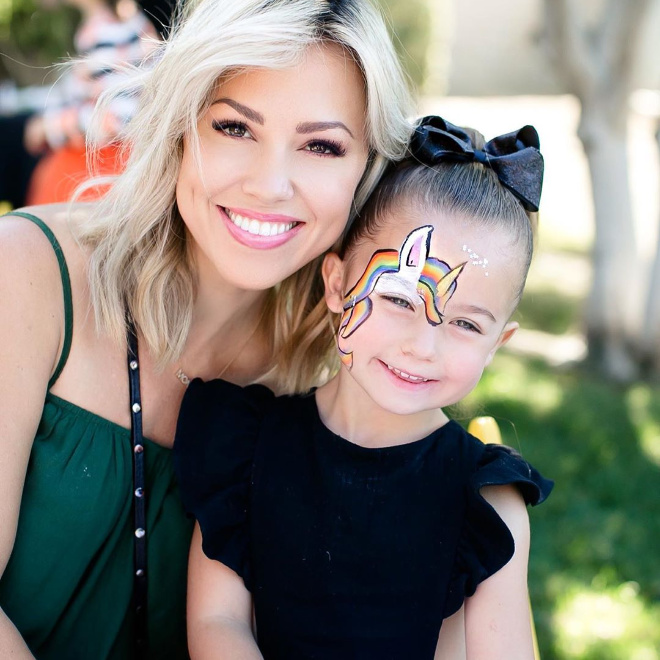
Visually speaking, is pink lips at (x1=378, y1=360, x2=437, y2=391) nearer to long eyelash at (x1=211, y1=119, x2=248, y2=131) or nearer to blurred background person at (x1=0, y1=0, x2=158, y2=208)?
long eyelash at (x1=211, y1=119, x2=248, y2=131)

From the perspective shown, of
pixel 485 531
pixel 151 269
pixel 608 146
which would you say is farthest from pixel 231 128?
pixel 608 146

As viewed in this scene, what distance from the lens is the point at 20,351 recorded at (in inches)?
74.4

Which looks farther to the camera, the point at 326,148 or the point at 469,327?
the point at 326,148

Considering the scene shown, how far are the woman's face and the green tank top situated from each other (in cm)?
37

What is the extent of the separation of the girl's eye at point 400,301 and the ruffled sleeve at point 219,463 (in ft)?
1.41

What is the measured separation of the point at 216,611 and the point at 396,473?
502mm

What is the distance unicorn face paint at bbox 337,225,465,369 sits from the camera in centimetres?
188

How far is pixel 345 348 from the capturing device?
1.99 m

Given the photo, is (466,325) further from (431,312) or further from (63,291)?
(63,291)

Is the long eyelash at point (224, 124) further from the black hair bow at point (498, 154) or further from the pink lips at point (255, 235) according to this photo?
the black hair bow at point (498, 154)

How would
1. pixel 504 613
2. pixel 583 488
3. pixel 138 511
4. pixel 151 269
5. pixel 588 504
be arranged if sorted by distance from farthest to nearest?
1. pixel 583 488
2. pixel 588 504
3. pixel 151 269
4. pixel 138 511
5. pixel 504 613

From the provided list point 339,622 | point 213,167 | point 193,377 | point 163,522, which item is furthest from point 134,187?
point 339,622

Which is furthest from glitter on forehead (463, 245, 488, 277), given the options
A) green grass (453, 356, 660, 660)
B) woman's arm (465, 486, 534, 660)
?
green grass (453, 356, 660, 660)

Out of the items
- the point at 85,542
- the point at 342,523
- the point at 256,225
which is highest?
the point at 256,225
